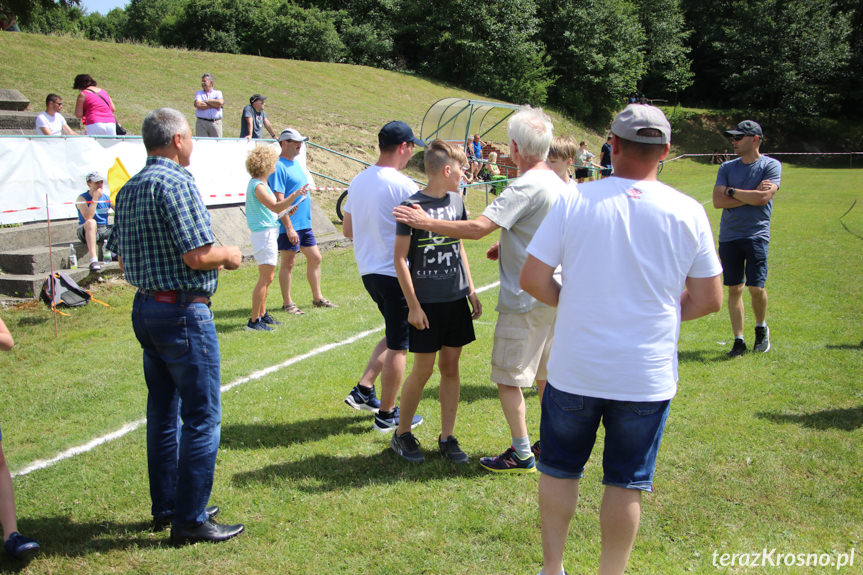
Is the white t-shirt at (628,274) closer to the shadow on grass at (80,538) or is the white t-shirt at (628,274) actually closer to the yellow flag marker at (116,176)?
the shadow on grass at (80,538)

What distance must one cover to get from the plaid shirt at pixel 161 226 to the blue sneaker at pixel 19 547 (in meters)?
1.37

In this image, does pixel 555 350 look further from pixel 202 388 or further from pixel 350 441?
pixel 350 441

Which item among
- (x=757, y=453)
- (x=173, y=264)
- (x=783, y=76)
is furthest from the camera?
(x=783, y=76)

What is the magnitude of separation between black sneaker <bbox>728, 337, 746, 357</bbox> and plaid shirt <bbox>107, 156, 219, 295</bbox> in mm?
5380

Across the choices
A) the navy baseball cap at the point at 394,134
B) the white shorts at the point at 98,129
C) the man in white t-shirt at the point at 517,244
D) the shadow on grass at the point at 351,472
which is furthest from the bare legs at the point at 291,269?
the white shorts at the point at 98,129

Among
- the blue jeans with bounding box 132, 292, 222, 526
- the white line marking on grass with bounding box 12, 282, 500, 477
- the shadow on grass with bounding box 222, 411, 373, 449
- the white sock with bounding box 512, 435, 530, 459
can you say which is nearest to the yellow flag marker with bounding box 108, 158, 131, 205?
the white line marking on grass with bounding box 12, 282, 500, 477

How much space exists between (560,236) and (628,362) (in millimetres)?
553

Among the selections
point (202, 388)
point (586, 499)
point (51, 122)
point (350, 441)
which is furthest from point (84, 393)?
point (51, 122)

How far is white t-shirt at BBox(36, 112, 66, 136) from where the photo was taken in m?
11.0

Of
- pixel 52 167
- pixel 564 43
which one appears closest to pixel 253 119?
pixel 52 167

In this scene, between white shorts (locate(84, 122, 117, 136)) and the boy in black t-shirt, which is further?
white shorts (locate(84, 122, 117, 136))

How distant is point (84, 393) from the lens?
5578 millimetres

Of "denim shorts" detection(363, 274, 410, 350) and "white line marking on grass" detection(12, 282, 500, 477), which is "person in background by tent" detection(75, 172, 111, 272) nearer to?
"white line marking on grass" detection(12, 282, 500, 477)

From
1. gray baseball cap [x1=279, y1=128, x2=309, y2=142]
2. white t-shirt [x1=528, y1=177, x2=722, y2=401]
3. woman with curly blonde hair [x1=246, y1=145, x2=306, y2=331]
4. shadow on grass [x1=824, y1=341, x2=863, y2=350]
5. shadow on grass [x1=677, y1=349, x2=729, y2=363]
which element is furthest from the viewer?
gray baseball cap [x1=279, y1=128, x2=309, y2=142]
